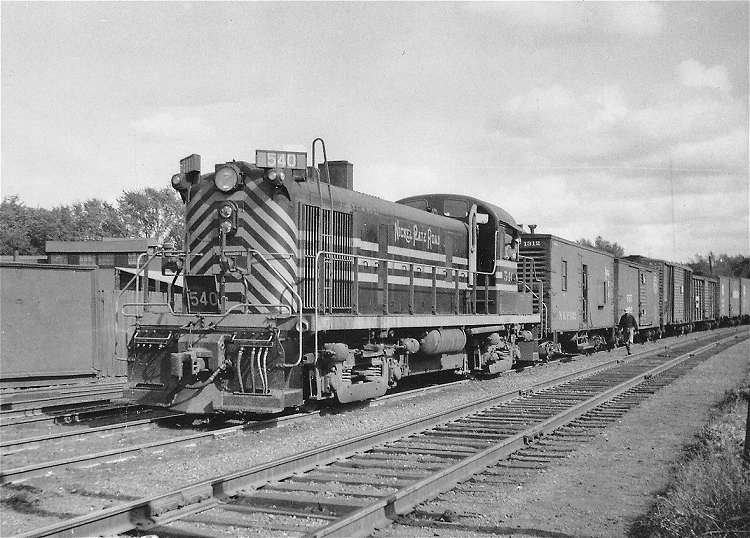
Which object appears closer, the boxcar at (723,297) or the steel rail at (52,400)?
the steel rail at (52,400)

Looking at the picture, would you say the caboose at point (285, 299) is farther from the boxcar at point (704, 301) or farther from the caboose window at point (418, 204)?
the boxcar at point (704, 301)

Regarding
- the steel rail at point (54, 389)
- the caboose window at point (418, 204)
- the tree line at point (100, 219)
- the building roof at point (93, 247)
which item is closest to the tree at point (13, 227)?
the tree line at point (100, 219)

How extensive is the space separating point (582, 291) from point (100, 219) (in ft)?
184

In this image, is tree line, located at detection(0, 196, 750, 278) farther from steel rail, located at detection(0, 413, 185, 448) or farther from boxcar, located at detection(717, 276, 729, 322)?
steel rail, located at detection(0, 413, 185, 448)

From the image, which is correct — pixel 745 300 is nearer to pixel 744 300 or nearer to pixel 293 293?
pixel 744 300

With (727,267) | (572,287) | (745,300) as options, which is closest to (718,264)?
(727,267)

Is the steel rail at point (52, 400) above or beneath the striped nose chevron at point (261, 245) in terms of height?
beneath

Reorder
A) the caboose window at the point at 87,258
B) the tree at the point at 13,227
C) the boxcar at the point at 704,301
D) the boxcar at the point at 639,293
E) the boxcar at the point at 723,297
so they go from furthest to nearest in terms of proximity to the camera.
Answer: the tree at the point at 13,227 → the boxcar at the point at 723,297 → the boxcar at the point at 704,301 → the caboose window at the point at 87,258 → the boxcar at the point at 639,293

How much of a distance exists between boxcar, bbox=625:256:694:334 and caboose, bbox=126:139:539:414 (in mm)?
23084

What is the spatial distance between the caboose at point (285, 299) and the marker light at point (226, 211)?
0.02 metres

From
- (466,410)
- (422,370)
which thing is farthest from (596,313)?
(466,410)

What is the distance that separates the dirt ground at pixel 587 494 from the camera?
525 centimetres

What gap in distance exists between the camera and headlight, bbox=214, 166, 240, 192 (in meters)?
9.75

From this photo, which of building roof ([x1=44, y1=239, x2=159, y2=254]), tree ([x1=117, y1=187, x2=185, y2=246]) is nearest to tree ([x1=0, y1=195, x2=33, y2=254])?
tree ([x1=117, y1=187, x2=185, y2=246])
